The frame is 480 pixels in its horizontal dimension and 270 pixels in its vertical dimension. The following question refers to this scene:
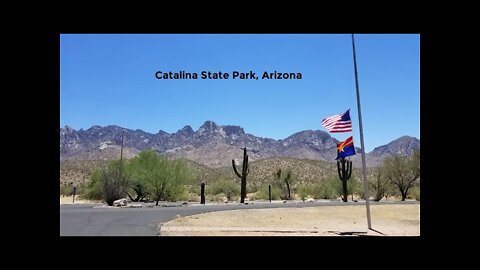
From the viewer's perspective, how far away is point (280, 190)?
222ft

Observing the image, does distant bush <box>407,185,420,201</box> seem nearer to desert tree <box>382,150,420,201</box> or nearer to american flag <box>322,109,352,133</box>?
desert tree <box>382,150,420,201</box>

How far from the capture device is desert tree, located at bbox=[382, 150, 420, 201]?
59844mm

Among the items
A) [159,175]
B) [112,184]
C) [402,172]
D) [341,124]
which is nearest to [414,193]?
[402,172]

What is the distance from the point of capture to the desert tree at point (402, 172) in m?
→ 59.8

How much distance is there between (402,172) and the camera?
60.5 metres

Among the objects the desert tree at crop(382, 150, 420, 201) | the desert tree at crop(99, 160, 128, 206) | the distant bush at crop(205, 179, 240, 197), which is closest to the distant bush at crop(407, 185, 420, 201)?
the desert tree at crop(382, 150, 420, 201)

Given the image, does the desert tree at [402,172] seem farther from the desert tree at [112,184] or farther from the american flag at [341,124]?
the american flag at [341,124]

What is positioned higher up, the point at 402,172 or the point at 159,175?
the point at 159,175

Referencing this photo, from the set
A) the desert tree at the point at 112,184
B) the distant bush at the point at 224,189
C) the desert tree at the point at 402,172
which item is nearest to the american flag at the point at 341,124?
the desert tree at the point at 112,184

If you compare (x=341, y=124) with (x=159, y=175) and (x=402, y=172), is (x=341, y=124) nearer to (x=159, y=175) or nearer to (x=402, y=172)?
(x=159, y=175)
